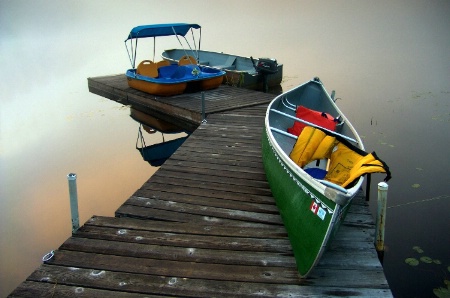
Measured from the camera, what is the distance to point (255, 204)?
219 inches

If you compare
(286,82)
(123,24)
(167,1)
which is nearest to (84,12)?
(167,1)

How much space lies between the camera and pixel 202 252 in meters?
4.46

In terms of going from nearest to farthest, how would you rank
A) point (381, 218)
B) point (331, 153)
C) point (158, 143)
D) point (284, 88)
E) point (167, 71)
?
point (381, 218) < point (331, 153) < point (158, 143) < point (167, 71) < point (284, 88)

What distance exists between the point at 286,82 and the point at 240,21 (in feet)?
98.2

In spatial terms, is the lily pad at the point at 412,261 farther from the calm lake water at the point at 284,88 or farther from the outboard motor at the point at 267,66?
the outboard motor at the point at 267,66

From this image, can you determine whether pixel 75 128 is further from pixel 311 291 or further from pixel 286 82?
pixel 311 291

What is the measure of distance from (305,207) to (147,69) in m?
10.4

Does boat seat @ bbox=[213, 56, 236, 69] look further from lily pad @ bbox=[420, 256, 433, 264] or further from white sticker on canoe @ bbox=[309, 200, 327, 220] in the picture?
white sticker on canoe @ bbox=[309, 200, 327, 220]

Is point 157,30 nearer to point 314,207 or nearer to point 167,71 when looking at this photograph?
point 167,71

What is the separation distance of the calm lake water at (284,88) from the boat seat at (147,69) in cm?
168

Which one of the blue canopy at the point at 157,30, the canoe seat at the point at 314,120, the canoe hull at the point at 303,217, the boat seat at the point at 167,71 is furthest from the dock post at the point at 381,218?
the boat seat at the point at 167,71

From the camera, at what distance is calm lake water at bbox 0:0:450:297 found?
6.70 metres

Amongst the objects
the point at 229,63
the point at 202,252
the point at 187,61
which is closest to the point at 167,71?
the point at 187,61

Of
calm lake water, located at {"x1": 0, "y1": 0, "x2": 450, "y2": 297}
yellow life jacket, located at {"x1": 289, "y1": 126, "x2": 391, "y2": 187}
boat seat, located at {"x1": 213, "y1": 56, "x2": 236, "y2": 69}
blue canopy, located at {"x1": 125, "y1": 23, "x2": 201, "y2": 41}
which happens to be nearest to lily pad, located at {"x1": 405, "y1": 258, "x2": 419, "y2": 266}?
calm lake water, located at {"x1": 0, "y1": 0, "x2": 450, "y2": 297}
